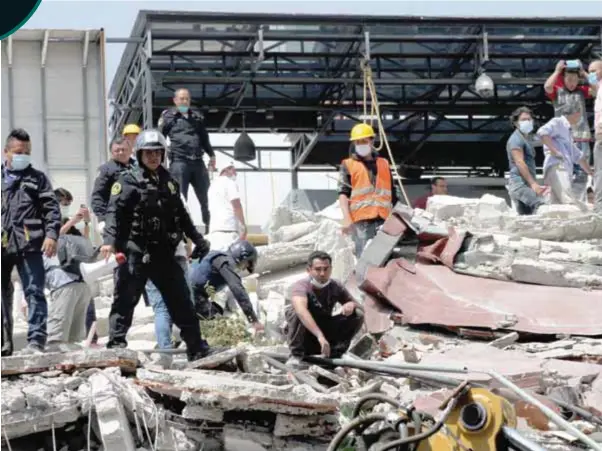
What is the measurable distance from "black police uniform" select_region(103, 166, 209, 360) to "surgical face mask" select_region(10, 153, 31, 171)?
72 cm

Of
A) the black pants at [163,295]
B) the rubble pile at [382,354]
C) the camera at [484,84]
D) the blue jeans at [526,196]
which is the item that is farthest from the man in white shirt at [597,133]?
the camera at [484,84]

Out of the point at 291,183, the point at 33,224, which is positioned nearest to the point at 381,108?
the point at 291,183

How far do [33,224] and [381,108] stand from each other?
12071 mm

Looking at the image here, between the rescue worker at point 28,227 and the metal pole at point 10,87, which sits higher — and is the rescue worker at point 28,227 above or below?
below

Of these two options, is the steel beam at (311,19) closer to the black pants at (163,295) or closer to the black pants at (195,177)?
the black pants at (195,177)

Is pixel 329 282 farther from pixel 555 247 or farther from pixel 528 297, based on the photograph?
pixel 555 247

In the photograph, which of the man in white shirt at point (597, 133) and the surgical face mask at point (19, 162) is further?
the man in white shirt at point (597, 133)

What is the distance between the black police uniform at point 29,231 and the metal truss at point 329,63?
8.32 meters

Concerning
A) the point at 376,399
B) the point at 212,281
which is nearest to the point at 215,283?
the point at 212,281

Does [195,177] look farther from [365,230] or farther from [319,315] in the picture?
[319,315]

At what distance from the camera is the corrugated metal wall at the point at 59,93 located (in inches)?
583

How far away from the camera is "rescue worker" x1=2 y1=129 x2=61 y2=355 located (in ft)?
29.5

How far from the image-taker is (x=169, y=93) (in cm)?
1927

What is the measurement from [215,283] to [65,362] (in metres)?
3.41
